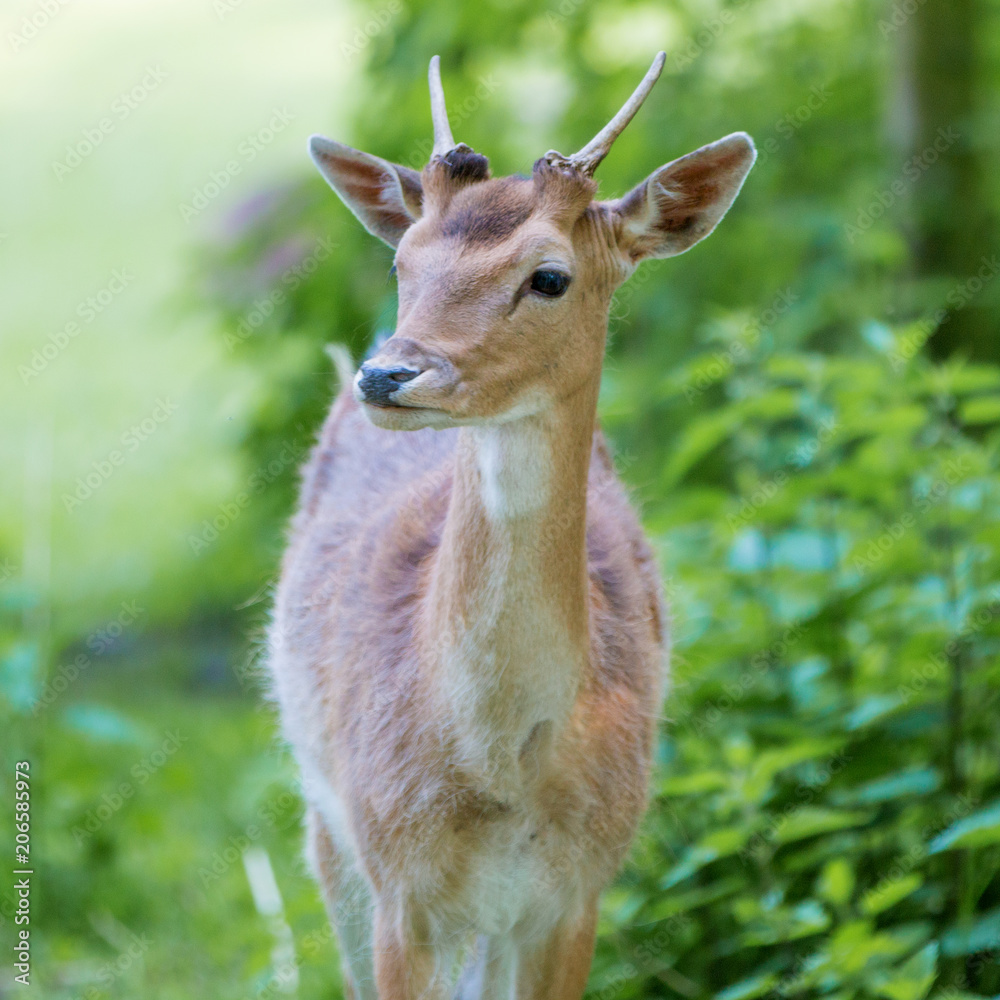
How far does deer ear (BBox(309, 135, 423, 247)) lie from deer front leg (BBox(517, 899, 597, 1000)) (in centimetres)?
191

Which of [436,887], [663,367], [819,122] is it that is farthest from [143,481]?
[436,887]

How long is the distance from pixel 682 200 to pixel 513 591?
1.08m

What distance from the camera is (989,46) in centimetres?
822

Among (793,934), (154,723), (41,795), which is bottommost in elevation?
(154,723)

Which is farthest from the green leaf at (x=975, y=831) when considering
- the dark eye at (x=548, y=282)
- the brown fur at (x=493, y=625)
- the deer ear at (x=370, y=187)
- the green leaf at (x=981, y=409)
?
the deer ear at (x=370, y=187)

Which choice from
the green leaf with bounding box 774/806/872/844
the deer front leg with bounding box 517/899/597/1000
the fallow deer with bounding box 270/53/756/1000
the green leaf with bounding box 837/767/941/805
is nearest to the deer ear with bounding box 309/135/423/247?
the fallow deer with bounding box 270/53/756/1000

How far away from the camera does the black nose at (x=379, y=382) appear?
2662mm

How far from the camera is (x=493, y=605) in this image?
128 inches

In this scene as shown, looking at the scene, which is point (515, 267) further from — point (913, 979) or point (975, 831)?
point (913, 979)

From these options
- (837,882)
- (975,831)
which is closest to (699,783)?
(837,882)

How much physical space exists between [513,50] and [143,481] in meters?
4.43

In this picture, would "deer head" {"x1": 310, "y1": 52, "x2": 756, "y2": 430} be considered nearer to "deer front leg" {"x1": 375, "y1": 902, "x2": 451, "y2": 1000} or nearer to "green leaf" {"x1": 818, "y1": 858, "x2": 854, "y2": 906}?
"deer front leg" {"x1": 375, "y1": 902, "x2": 451, "y2": 1000}

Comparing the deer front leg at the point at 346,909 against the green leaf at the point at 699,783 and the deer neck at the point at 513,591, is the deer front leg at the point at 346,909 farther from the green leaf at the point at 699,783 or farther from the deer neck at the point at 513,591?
the deer neck at the point at 513,591

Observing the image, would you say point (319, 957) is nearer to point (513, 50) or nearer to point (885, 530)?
point (885, 530)
